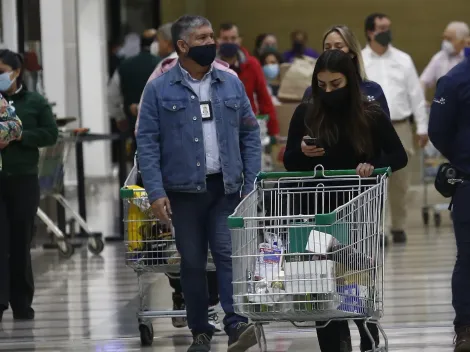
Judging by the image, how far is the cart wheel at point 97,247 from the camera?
12.6 m

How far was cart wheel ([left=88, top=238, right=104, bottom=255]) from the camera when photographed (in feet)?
41.2

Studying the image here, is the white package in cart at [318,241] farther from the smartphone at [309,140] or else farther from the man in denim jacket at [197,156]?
the man in denim jacket at [197,156]

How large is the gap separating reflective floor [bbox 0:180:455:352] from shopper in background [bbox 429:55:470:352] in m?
0.48

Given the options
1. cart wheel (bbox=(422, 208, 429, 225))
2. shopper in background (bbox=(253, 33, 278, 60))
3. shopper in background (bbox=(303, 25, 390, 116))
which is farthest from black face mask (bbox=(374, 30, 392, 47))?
shopper in background (bbox=(253, 33, 278, 60))

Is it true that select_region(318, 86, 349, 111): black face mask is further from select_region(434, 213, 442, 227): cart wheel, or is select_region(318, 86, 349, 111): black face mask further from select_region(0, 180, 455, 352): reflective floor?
select_region(434, 213, 442, 227): cart wheel

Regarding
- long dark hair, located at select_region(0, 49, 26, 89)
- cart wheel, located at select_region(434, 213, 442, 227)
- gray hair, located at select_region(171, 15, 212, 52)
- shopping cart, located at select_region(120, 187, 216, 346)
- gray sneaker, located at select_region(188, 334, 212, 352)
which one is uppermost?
gray hair, located at select_region(171, 15, 212, 52)

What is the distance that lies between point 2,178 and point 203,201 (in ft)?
8.73

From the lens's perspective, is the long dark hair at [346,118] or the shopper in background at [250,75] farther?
the shopper in background at [250,75]

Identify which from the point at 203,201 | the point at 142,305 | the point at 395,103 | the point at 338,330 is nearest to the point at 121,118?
the point at 395,103

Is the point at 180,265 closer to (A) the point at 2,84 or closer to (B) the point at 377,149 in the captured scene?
(B) the point at 377,149

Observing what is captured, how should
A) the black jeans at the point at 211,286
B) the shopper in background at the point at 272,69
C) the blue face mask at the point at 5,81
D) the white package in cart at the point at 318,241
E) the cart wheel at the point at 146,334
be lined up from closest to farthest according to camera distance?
the white package in cart at the point at 318,241 → the cart wheel at the point at 146,334 → the black jeans at the point at 211,286 → the blue face mask at the point at 5,81 → the shopper in background at the point at 272,69

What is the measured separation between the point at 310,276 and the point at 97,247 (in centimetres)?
708

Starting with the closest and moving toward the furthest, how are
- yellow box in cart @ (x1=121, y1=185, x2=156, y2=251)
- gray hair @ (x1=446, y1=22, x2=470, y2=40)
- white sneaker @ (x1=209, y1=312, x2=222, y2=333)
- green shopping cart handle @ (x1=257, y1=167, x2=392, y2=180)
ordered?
1. green shopping cart handle @ (x1=257, y1=167, x2=392, y2=180)
2. yellow box in cart @ (x1=121, y1=185, x2=156, y2=251)
3. white sneaker @ (x1=209, y1=312, x2=222, y2=333)
4. gray hair @ (x1=446, y1=22, x2=470, y2=40)

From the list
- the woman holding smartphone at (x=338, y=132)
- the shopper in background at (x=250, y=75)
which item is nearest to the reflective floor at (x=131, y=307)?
the woman holding smartphone at (x=338, y=132)
